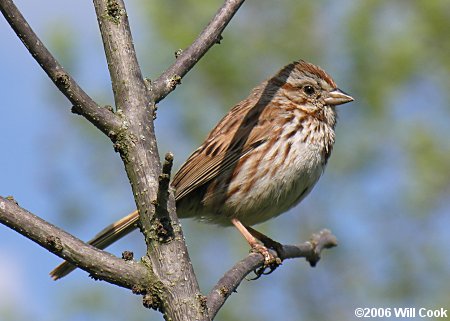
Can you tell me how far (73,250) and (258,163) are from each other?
3.20 m

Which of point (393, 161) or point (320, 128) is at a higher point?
point (393, 161)

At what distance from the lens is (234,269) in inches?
150

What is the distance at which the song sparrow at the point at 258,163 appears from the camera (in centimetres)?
596

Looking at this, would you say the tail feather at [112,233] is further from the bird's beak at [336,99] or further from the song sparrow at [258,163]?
the bird's beak at [336,99]

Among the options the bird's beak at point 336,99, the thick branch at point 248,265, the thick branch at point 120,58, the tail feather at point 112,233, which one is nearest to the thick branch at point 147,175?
the thick branch at point 120,58

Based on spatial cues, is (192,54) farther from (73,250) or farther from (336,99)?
(336,99)

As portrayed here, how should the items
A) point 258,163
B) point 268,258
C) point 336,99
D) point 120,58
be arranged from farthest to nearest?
point 336,99
point 258,163
point 268,258
point 120,58

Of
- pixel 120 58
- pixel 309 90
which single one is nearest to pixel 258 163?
pixel 309 90

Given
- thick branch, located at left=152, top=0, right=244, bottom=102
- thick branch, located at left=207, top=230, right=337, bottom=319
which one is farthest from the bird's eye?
thick branch, located at left=152, top=0, right=244, bottom=102

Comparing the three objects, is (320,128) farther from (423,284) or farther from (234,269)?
(423,284)

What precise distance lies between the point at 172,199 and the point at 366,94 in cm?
1077

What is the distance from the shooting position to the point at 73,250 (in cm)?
293

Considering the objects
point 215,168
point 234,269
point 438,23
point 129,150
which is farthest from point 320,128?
point 438,23

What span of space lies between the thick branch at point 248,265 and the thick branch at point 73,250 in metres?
0.30
